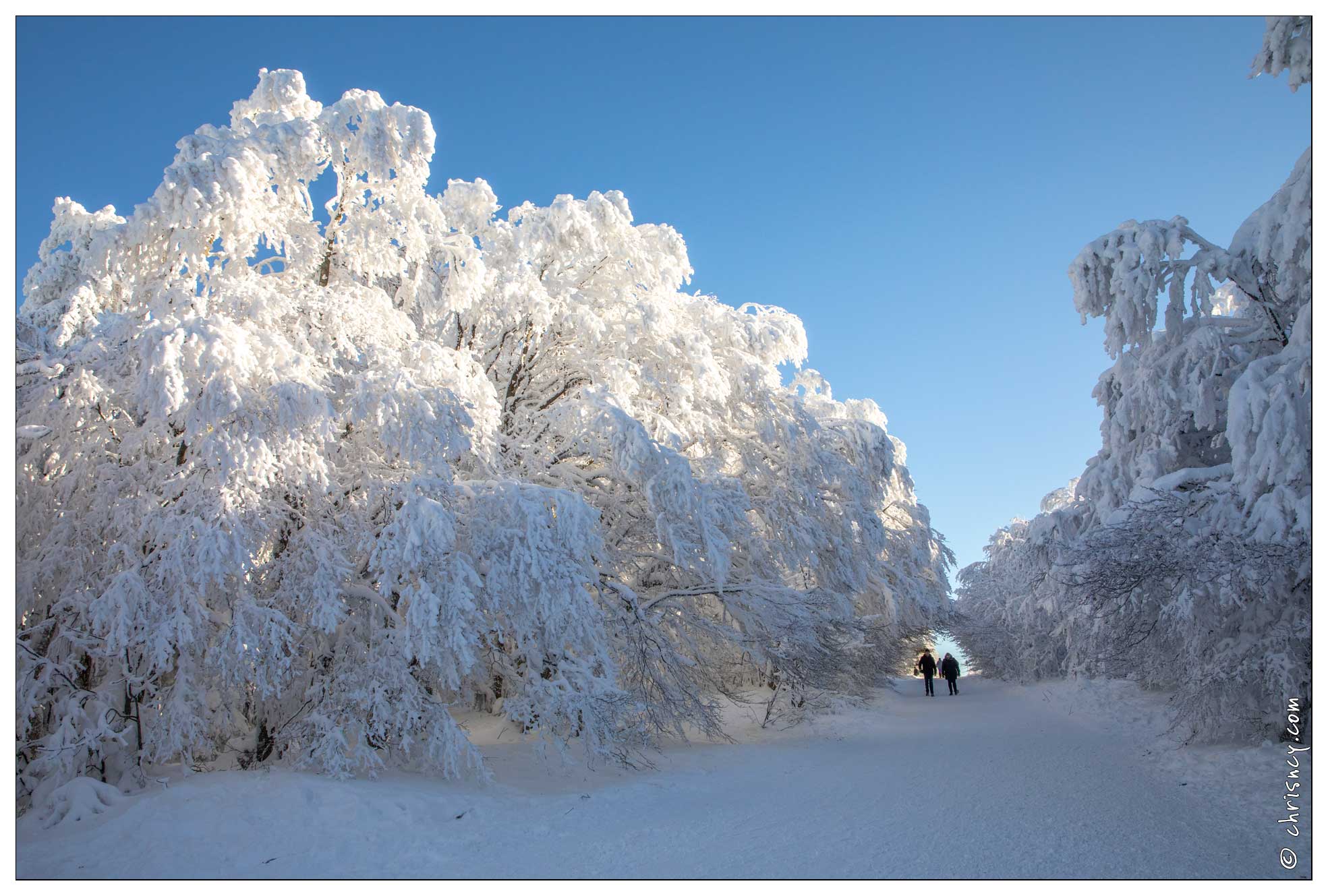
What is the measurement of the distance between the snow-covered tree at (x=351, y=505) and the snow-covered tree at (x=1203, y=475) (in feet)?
10.9

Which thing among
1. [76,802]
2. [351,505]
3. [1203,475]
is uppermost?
[1203,475]

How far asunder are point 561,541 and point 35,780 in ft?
14.8

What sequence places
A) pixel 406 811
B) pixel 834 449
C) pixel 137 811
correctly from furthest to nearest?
pixel 834 449 → pixel 406 811 → pixel 137 811

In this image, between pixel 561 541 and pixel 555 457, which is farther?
pixel 555 457

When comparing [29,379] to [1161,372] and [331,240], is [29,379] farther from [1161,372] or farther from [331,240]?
[1161,372]

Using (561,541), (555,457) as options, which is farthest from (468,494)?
(555,457)

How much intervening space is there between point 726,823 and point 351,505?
461 cm

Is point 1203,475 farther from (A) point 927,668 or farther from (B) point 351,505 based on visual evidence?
(A) point 927,668

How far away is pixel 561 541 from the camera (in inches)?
283

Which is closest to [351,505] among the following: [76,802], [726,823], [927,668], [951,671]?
[76,802]

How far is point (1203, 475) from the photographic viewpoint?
6.92m
